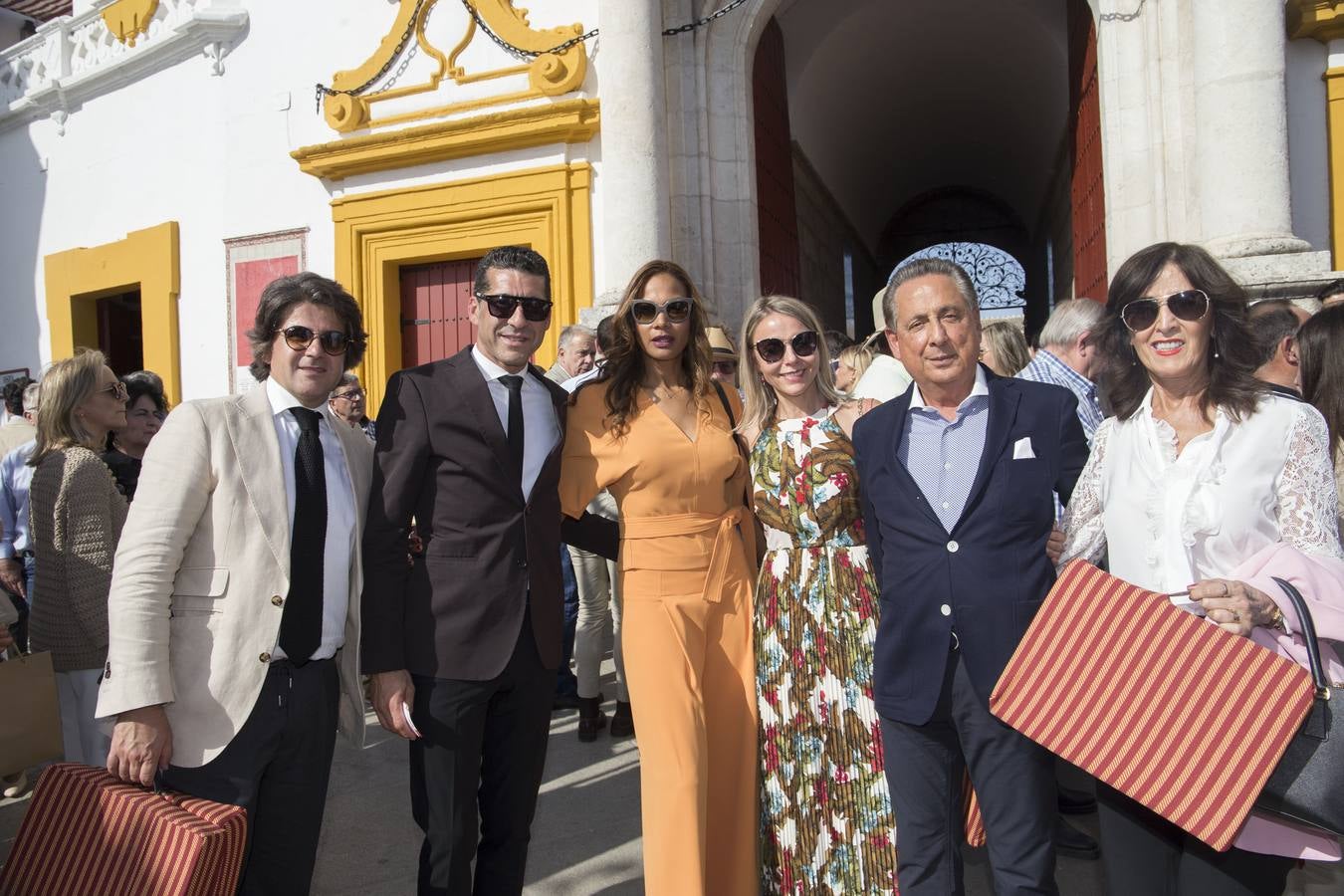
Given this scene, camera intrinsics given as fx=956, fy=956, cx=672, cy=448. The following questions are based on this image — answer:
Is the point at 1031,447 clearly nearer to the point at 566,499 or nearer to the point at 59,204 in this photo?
the point at 566,499

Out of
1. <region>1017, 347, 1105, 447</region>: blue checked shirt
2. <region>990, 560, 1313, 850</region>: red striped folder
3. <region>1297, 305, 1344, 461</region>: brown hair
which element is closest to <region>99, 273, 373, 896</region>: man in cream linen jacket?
<region>990, 560, 1313, 850</region>: red striped folder

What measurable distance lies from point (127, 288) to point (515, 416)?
394 inches

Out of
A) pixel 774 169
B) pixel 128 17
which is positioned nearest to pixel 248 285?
pixel 128 17

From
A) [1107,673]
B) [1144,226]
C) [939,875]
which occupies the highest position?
[1144,226]

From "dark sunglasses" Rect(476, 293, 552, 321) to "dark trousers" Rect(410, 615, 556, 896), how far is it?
840 mm

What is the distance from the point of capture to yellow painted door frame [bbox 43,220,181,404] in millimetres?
9969

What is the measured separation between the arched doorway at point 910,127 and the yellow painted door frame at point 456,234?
63.2 inches

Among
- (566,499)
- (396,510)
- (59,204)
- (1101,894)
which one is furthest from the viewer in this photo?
(59,204)

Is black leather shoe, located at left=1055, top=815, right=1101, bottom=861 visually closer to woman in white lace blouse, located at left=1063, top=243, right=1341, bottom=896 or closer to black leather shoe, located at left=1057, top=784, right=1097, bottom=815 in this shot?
black leather shoe, located at left=1057, top=784, right=1097, bottom=815

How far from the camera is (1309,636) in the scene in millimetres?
1797

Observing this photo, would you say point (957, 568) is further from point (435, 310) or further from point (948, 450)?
point (435, 310)

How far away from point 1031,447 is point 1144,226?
5.24 m

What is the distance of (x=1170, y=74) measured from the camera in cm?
653

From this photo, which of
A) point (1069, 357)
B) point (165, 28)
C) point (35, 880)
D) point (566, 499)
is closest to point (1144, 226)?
point (1069, 357)
